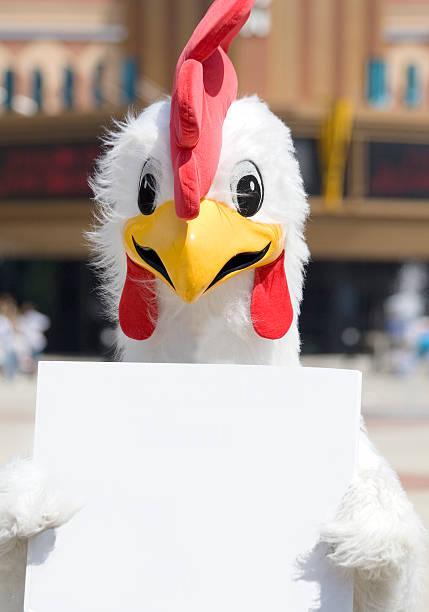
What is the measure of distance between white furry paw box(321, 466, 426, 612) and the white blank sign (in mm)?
47

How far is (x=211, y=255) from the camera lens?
7.66 ft

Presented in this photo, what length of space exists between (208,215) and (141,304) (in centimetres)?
37

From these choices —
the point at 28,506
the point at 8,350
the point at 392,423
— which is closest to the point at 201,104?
the point at 28,506

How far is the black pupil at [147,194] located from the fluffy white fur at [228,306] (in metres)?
0.04

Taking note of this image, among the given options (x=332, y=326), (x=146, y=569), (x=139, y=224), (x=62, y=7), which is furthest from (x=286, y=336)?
(x=62, y=7)

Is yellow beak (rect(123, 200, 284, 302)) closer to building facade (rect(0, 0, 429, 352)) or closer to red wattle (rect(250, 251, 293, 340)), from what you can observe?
red wattle (rect(250, 251, 293, 340))

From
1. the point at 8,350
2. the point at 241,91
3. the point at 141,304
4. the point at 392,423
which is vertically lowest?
the point at 8,350

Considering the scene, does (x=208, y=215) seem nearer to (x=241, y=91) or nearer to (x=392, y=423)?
(x=392, y=423)

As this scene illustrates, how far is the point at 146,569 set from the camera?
6.81 feet

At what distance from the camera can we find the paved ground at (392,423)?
6057 mm

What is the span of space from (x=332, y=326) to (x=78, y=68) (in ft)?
26.0

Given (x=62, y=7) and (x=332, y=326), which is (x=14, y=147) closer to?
(x=62, y=7)

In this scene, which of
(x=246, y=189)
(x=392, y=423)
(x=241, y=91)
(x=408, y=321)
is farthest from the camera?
(x=241, y=91)

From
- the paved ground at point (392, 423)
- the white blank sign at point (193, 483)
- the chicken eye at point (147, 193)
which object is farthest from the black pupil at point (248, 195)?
the paved ground at point (392, 423)
